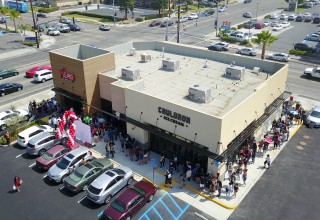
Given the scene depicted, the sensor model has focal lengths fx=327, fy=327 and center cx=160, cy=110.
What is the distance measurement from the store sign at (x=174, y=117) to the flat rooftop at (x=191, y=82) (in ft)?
3.48

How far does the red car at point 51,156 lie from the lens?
2911 cm

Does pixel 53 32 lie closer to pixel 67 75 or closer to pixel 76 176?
pixel 67 75

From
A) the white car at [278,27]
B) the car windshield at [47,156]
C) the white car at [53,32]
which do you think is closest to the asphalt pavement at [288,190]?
the car windshield at [47,156]

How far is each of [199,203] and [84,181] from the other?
933 cm

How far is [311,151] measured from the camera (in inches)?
1248

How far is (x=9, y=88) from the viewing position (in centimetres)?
4556

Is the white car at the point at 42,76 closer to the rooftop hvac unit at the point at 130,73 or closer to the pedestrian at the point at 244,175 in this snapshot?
the rooftop hvac unit at the point at 130,73

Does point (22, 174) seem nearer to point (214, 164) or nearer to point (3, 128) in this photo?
point (3, 128)

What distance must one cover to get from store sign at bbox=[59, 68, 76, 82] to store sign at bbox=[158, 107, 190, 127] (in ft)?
41.3

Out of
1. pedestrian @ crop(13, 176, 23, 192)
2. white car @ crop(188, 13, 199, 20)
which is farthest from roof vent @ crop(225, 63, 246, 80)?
white car @ crop(188, 13, 199, 20)

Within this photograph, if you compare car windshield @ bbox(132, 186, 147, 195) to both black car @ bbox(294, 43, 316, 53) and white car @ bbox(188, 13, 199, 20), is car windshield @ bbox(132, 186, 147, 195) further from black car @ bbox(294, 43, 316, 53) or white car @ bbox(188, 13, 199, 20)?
white car @ bbox(188, 13, 199, 20)

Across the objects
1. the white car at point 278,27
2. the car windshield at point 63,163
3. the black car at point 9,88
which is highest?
the white car at point 278,27

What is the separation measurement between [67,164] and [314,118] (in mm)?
26563

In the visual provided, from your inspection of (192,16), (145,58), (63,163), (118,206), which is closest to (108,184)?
(118,206)
